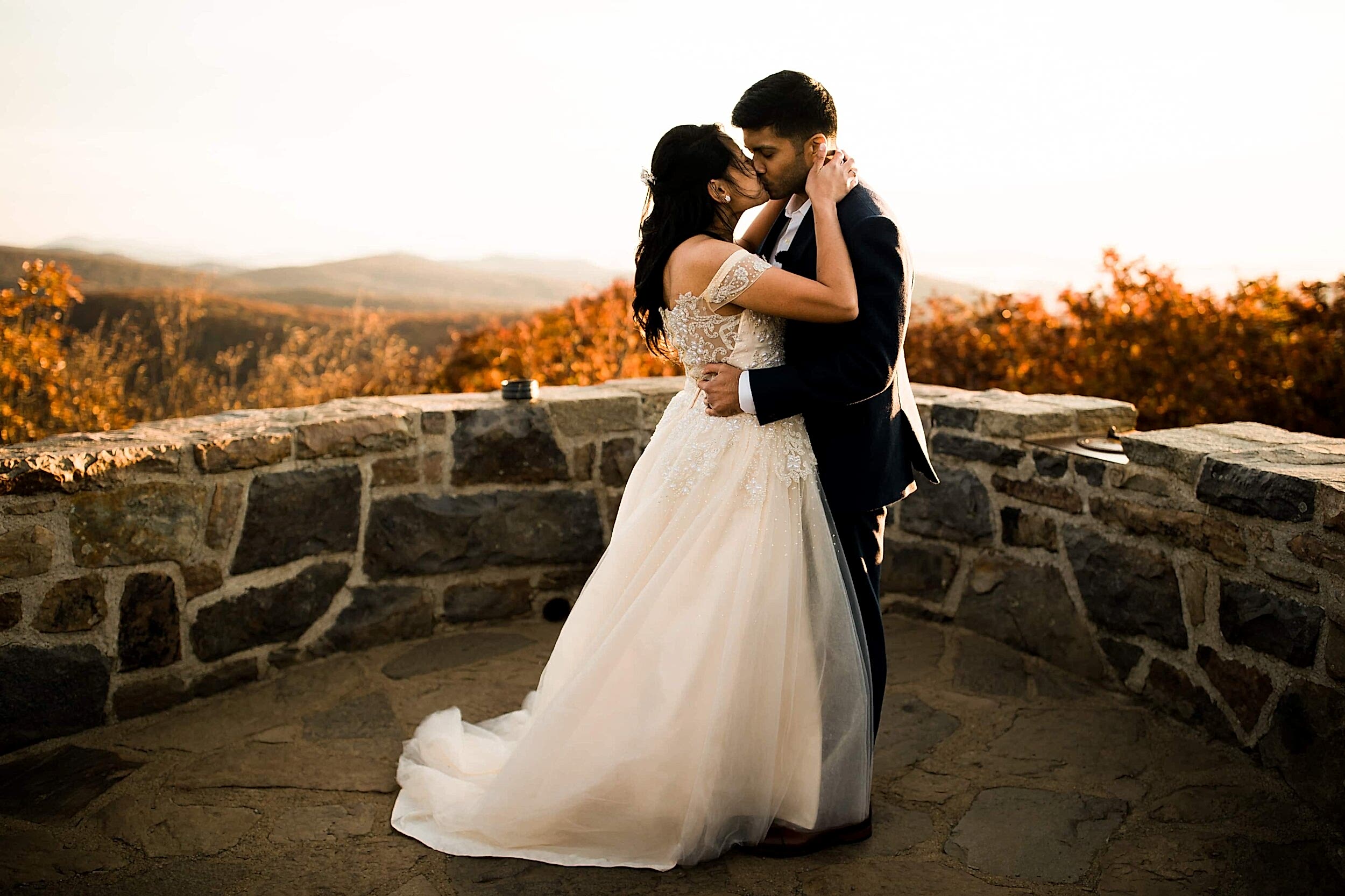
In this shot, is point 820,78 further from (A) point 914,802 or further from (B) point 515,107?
(B) point 515,107

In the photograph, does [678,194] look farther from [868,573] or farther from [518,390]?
[518,390]

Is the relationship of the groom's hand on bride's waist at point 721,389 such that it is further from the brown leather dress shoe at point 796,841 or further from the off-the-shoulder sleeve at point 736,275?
the brown leather dress shoe at point 796,841

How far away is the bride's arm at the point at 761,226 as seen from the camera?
244 centimetres

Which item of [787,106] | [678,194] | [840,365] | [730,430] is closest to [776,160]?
[787,106]

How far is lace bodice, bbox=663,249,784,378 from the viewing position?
2.12 meters

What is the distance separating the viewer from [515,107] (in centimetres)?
788

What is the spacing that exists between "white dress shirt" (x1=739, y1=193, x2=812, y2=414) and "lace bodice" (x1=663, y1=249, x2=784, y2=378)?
0.07 metres

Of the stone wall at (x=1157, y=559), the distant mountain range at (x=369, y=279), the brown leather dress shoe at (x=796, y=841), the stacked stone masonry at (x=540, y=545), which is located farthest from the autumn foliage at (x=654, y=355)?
the brown leather dress shoe at (x=796, y=841)

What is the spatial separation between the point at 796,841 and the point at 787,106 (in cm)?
164

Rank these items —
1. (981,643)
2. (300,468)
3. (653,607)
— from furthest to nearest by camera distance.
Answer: (981,643) < (300,468) < (653,607)

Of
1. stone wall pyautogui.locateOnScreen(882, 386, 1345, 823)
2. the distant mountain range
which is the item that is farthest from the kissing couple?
the distant mountain range

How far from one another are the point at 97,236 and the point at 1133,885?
682 centimetres

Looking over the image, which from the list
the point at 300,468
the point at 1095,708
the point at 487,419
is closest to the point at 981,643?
the point at 1095,708

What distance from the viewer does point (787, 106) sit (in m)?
2.04
